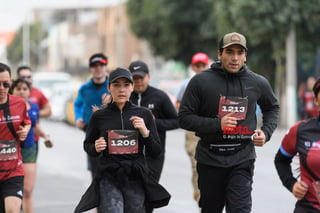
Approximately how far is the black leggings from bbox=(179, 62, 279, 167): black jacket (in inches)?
2.7

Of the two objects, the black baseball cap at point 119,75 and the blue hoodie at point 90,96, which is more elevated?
the black baseball cap at point 119,75

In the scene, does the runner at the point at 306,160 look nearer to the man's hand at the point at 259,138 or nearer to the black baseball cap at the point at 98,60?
the man's hand at the point at 259,138

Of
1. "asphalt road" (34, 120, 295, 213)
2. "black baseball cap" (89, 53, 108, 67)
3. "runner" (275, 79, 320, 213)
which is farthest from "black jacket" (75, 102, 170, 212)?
"asphalt road" (34, 120, 295, 213)

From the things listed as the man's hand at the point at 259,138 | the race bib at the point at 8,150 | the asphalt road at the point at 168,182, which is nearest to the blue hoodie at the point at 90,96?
the asphalt road at the point at 168,182

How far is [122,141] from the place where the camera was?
7348 mm

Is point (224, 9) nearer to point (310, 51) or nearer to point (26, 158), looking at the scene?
point (310, 51)

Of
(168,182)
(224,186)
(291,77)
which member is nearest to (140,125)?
(224,186)

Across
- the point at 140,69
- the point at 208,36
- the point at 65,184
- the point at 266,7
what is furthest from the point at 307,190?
the point at 208,36

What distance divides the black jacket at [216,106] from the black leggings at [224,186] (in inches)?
2.7

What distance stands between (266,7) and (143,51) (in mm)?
60407

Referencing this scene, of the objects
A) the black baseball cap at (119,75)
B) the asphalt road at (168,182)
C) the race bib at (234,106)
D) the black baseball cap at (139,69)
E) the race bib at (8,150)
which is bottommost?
the asphalt road at (168,182)

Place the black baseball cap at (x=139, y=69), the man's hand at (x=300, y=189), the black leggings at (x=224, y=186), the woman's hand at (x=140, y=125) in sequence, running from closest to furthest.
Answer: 1. the man's hand at (x=300, y=189)
2. the woman's hand at (x=140, y=125)
3. the black leggings at (x=224, y=186)
4. the black baseball cap at (x=139, y=69)

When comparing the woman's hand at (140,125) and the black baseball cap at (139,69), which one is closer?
the woman's hand at (140,125)

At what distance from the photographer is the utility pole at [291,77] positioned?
32.9 metres
